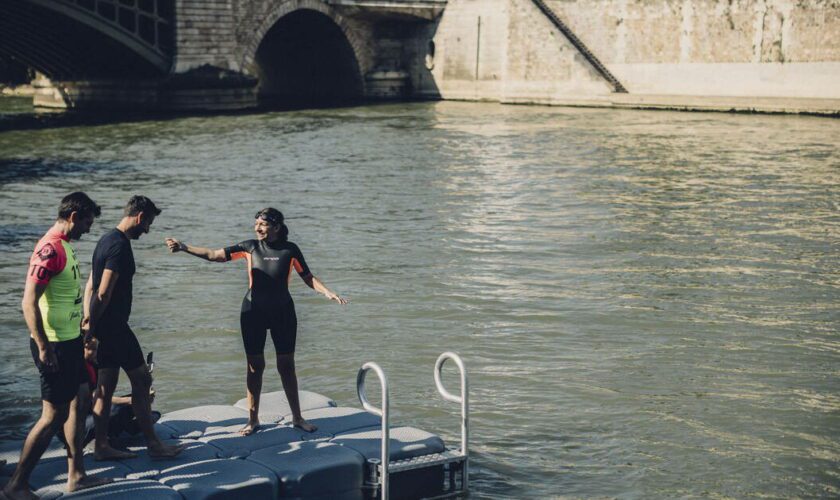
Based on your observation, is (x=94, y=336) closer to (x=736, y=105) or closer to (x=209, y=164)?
(x=209, y=164)

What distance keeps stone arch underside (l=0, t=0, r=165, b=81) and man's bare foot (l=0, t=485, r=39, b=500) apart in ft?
110

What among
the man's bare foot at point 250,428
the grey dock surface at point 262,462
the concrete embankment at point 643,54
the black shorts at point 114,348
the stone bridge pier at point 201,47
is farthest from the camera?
the stone bridge pier at point 201,47

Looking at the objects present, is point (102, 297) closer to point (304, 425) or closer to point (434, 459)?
point (304, 425)

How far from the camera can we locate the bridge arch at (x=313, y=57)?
5059cm

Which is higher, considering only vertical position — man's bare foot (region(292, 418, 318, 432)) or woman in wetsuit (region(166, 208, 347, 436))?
woman in wetsuit (region(166, 208, 347, 436))

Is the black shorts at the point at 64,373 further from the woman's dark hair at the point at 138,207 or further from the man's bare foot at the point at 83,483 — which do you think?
the woman's dark hair at the point at 138,207

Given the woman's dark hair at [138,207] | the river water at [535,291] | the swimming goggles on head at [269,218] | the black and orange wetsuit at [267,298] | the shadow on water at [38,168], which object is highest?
the woman's dark hair at [138,207]

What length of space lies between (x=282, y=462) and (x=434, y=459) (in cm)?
98

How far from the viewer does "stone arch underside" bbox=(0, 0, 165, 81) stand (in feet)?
129

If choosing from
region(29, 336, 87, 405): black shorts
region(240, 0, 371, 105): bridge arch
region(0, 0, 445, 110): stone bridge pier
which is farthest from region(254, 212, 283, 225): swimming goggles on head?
region(240, 0, 371, 105): bridge arch

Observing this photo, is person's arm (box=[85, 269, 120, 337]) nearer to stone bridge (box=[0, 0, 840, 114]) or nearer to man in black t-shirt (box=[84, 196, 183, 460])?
man in black t-shirt (box=[84, 196, 183, 460])

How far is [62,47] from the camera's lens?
1703 inches

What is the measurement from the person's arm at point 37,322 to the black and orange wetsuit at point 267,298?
1.49m

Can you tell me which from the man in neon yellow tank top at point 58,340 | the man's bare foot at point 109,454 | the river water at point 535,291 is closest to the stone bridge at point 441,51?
the river water at point 535,291
